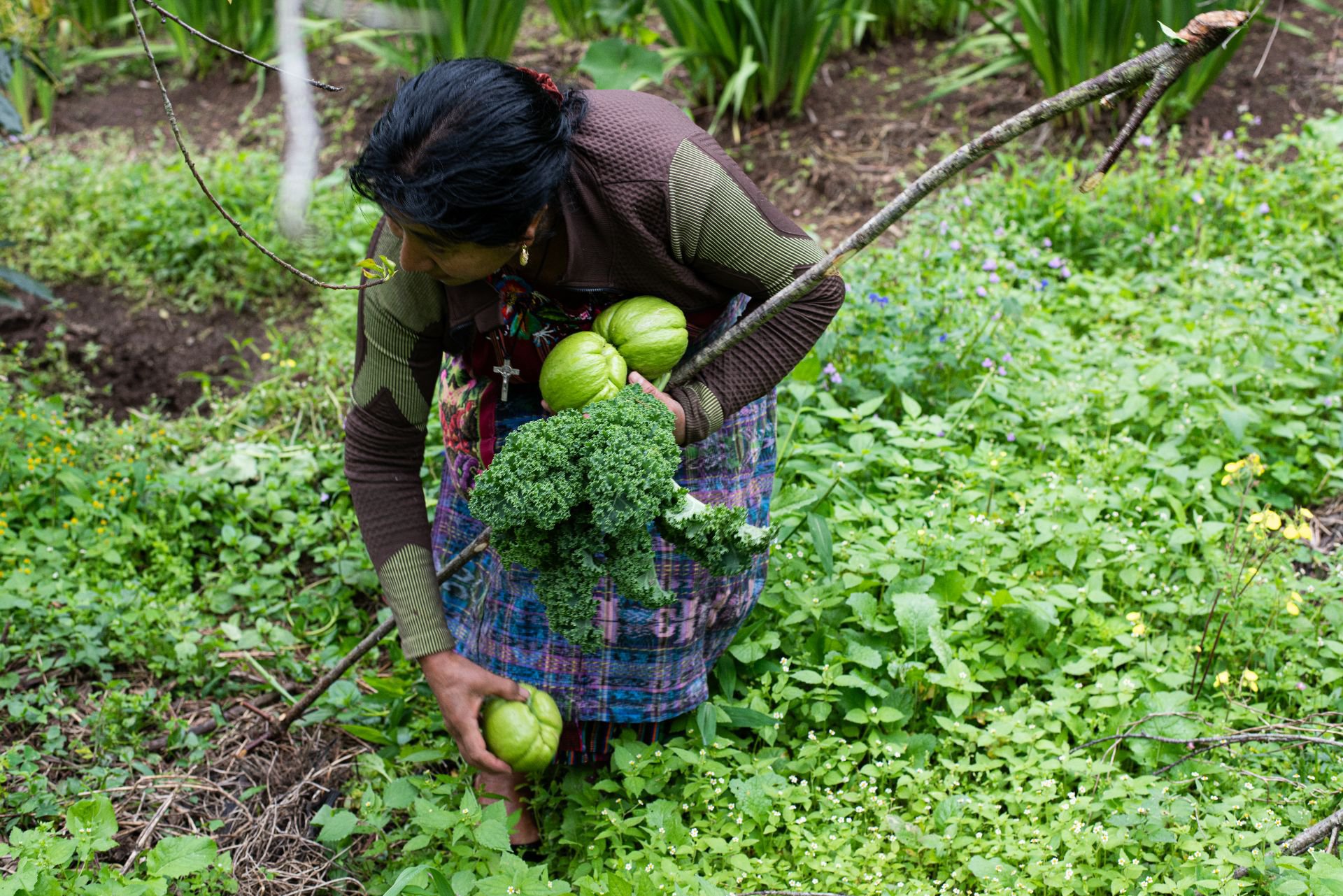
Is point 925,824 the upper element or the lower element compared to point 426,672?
lower

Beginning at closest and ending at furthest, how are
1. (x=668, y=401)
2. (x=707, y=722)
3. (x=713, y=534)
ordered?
(x=713, y=534) → (x=668, y=401) → (x=707, y=722)

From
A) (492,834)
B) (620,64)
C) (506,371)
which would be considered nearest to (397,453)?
(506,371)

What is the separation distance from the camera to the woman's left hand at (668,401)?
1629mm

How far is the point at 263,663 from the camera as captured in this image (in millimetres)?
2539

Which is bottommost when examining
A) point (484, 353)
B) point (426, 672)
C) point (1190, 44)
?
point (426, 672)

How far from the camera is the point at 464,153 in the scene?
1.48 m

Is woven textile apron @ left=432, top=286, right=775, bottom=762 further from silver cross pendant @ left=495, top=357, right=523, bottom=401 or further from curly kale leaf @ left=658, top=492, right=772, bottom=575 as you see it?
curly kale leaf @ left=658, top=492, right=772, bottom=575

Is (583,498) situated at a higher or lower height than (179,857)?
higher

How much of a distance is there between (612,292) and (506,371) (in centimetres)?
23

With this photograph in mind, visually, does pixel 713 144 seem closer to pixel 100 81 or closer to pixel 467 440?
pixel 467 440

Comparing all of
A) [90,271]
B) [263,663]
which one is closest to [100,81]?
[90,271]

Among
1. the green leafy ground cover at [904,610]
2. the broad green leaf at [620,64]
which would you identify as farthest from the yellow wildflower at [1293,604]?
the broad green leaf at [620,64]

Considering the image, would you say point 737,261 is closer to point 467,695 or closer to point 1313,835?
point 467,695

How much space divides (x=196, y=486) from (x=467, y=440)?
1.21 m
